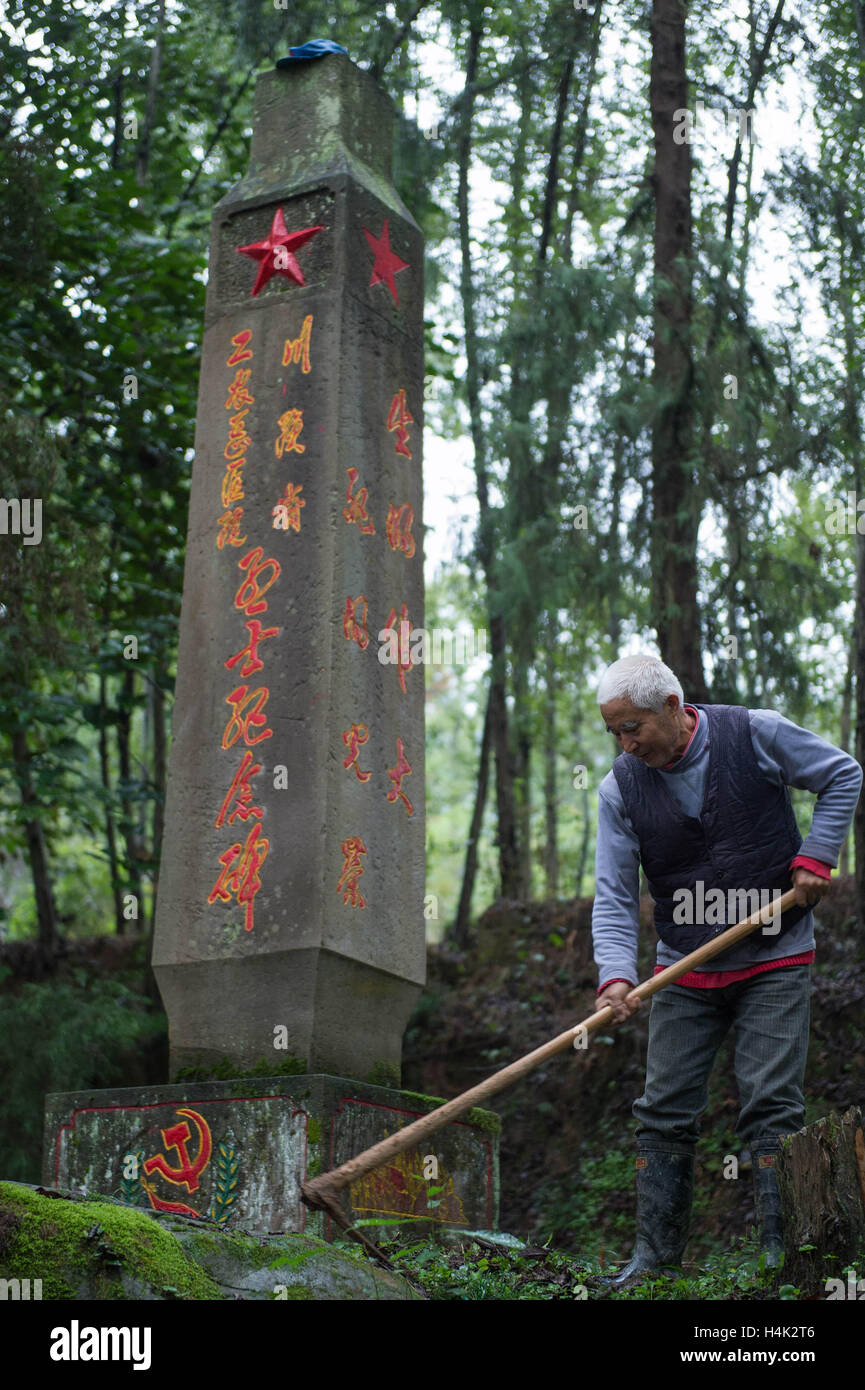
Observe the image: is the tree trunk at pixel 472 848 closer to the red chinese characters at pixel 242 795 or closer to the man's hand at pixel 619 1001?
the red chinese characters at pixel 242 795

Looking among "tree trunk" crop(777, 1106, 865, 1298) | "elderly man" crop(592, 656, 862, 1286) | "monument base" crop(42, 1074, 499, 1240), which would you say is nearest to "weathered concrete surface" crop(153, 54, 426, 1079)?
"monument base" crop(42, 1074, 499, 1240)

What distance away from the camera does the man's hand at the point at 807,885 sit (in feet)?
14.3

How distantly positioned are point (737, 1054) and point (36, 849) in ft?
23.9

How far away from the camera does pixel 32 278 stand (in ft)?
33.1

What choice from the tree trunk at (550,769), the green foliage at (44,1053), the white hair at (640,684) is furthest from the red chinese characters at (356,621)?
the tree trunk at (550,769)

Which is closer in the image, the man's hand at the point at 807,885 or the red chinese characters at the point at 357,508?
the man's hand at the point at 807,885

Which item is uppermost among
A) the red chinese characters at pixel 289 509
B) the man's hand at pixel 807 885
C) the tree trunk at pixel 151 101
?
the tree trunk at pixel 151 101

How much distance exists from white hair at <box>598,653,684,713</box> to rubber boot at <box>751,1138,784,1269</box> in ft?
4.67

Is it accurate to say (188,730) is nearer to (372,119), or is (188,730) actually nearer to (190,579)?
(190,579)

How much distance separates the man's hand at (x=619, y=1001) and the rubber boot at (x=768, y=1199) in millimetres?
575

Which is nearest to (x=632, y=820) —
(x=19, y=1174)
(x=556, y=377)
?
(x=19, y=1174)

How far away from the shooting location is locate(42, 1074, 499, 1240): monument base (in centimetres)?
530

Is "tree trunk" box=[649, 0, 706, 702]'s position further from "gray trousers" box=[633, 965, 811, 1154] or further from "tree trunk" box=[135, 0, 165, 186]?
"gray trousers" box=[633, 965, 811, 1154]

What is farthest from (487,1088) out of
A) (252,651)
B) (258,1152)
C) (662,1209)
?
(252,651)
